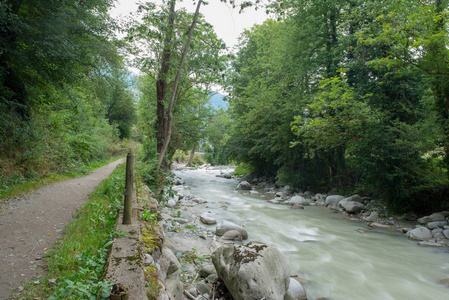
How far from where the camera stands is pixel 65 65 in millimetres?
7645

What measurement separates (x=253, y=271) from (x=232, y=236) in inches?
129

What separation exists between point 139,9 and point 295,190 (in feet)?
43.6

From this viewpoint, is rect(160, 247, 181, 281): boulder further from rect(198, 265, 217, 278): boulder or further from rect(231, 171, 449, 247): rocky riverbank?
rect(231, 171, 449, 247): rocky riverbank

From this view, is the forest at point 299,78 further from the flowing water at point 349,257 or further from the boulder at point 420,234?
the flowing water at point 349,257

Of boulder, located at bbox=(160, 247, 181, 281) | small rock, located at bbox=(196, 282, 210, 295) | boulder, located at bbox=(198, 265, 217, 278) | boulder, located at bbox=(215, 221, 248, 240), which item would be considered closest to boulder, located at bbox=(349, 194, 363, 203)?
boulder, located at bbox=(215, 221, 248, 240)

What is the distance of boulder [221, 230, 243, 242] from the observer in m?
7.00

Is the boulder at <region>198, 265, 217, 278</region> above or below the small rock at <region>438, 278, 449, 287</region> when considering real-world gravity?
below

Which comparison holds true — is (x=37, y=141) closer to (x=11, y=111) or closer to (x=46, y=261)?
(x=11, y=111)

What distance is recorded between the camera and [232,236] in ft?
23.1

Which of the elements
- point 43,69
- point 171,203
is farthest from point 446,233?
point 43,69

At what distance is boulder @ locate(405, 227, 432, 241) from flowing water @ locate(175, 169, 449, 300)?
0.92 feet

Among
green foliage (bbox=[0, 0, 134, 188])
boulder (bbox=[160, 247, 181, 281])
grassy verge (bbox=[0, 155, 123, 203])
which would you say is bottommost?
boulder (bbox=[160, 247, 181, 281])

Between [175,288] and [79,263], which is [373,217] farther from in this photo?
[79,263]

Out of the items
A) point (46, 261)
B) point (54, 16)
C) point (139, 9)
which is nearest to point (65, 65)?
point (54, 16)
